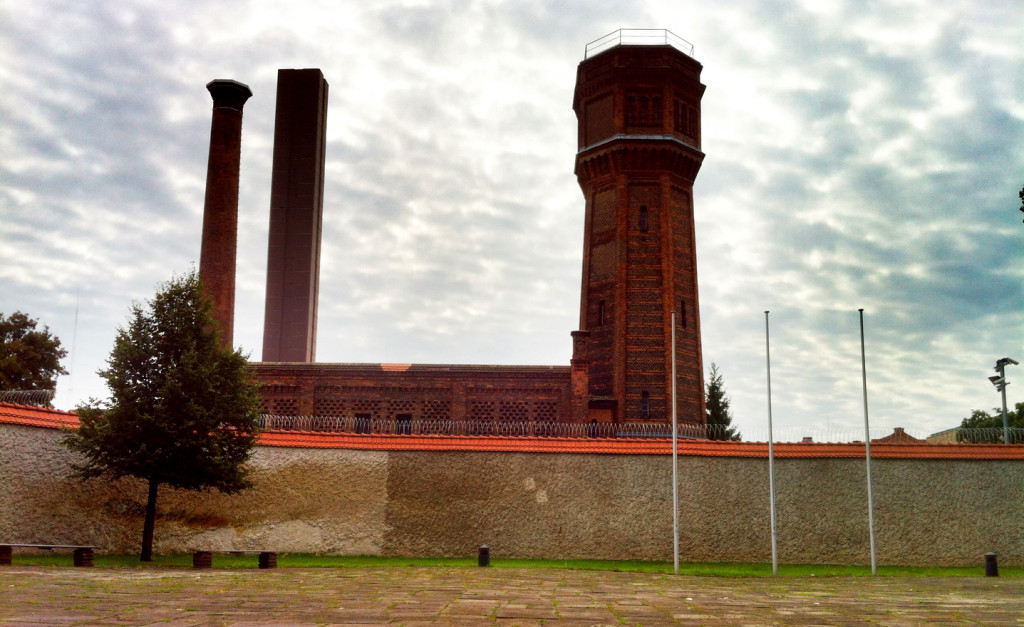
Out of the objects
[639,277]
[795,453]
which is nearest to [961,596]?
[795,453]

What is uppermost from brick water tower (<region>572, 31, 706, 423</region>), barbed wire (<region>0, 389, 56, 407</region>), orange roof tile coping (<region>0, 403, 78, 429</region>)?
brick water tower (<region>572, 31, 706, 423</region>)

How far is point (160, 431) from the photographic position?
21.3 meters

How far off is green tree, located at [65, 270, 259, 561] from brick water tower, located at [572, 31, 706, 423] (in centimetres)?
1532

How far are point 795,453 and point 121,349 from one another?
1896 cm

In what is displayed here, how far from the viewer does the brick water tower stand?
34.8 meters

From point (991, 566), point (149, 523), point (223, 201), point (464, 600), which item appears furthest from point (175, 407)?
point (991, 566)

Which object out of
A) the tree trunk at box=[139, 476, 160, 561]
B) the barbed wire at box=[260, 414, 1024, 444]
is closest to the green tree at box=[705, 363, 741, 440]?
the barbed wire at box=[260, 414, 1024, 444]

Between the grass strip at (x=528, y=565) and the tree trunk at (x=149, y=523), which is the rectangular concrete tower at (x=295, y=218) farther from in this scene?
the tree trunk at (x=149, y=523)

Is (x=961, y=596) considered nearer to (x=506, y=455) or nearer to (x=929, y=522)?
(x=929, y=522)

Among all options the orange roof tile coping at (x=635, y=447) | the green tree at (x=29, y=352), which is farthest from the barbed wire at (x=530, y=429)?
the green tree at (x=29, y=352)

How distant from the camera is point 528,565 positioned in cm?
2250

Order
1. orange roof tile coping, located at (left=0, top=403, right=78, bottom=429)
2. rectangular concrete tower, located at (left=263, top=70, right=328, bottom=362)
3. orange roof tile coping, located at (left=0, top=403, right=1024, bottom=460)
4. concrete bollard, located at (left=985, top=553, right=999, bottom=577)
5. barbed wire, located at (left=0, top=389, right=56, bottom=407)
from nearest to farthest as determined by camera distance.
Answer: orange roof tile coping, located at (left=0, top=403, right=78, bottom=429)
concrete bollard, located at (left=985, top=553, right=999, bottom=577)
barbed wire, located at (left=0, top=389, right=56, bottom=407)
orange roof tile coping, located at (left=0, top=403, right=1024, bottom=460)
rectangular concrete tower, located at (left=263, top=70, right=328, bottom=362)

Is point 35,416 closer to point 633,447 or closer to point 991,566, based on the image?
point 633,447

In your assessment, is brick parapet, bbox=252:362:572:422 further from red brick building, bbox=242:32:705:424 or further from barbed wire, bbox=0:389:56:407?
barbed wire, bbox=0:389:56:407
